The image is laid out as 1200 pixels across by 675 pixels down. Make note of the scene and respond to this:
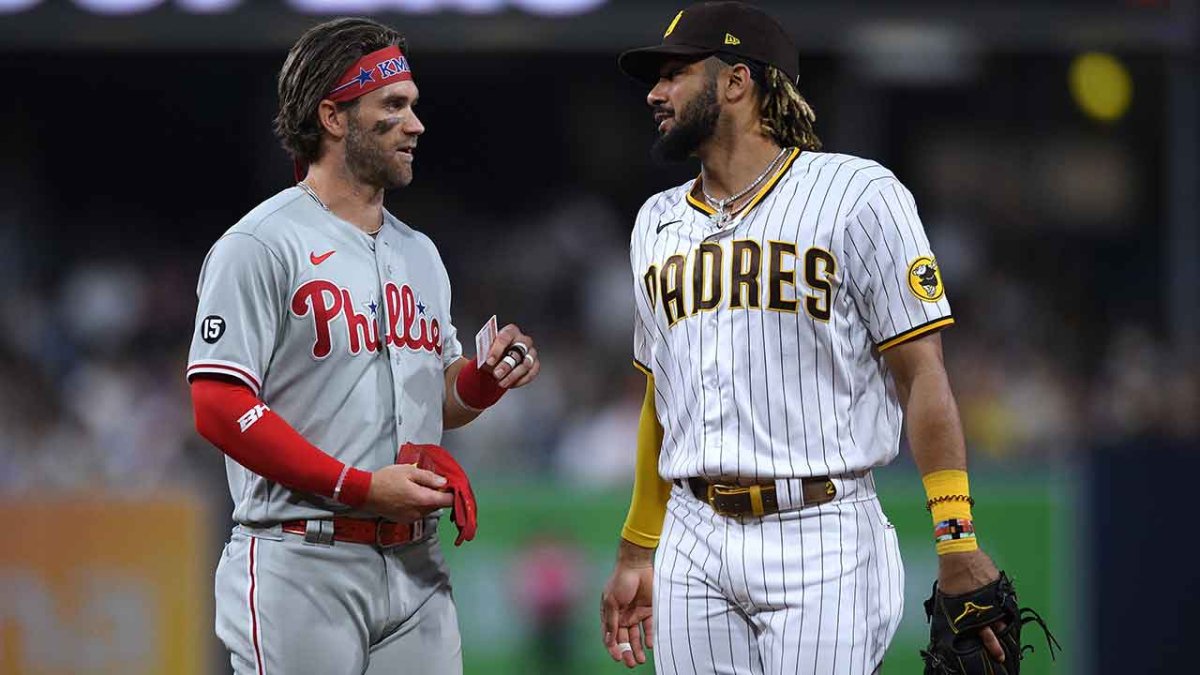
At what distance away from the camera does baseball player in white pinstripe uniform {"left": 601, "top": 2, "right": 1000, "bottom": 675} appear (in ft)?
11.0

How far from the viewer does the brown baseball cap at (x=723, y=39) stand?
3607 millimetres

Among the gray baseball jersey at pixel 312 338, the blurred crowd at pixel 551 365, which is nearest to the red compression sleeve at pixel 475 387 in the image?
the gray baseball jersey at pixel 312 338

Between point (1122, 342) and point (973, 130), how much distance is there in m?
3.57

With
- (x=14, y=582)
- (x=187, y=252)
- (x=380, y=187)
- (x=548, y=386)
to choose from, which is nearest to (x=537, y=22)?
(x=548, y=386)

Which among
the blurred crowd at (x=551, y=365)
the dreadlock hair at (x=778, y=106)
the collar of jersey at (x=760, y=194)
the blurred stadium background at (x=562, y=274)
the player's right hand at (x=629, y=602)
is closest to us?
the collar of jersey at (x=760, y=194)

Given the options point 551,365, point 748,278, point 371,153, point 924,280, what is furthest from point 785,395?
point 551,365

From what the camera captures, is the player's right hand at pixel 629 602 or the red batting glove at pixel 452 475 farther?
the player's right hand at pixel 629 602

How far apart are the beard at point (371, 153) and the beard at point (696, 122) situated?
0.58 metres

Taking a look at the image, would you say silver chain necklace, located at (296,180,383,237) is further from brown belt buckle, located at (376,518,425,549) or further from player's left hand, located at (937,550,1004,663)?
player's left hand, located at (937,550,1004,663)

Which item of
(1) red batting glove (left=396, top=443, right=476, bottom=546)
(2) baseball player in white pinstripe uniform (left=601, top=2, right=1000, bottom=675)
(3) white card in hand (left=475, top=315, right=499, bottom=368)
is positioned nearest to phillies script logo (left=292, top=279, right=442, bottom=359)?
(3) white card in hand (left=475, top=315, right=499, bottom=368)

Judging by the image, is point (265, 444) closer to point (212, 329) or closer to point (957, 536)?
point (212, 329)

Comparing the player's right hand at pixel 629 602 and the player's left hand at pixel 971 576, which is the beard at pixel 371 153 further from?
the player's left hand at pixel 971 576

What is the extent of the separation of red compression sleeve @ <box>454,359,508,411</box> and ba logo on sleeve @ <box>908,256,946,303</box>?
94cm

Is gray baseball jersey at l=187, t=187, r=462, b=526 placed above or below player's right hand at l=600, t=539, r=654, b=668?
above
